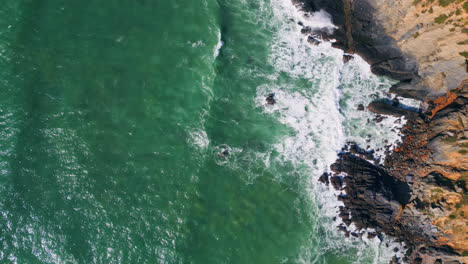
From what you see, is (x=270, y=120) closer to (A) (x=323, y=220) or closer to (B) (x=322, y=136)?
(B) (x=322, y=136)

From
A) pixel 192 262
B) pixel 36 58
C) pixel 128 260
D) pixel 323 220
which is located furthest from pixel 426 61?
pixel 36 58

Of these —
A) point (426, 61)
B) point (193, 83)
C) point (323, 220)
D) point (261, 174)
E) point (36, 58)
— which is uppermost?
point (426, 61)

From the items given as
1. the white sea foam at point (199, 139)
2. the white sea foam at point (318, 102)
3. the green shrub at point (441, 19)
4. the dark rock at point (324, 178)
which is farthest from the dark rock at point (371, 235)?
the green shrub at point (441, 19)

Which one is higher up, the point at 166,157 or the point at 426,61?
the point at 426,61

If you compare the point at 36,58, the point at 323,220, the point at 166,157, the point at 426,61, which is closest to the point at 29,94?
the point at 36,58

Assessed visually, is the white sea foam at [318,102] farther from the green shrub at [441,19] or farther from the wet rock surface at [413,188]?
the green shrub at [441,19]

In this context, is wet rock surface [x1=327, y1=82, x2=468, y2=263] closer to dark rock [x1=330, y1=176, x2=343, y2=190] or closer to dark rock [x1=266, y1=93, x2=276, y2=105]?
dark rock [x1=330, y1=176, x2=343, y2=190]
